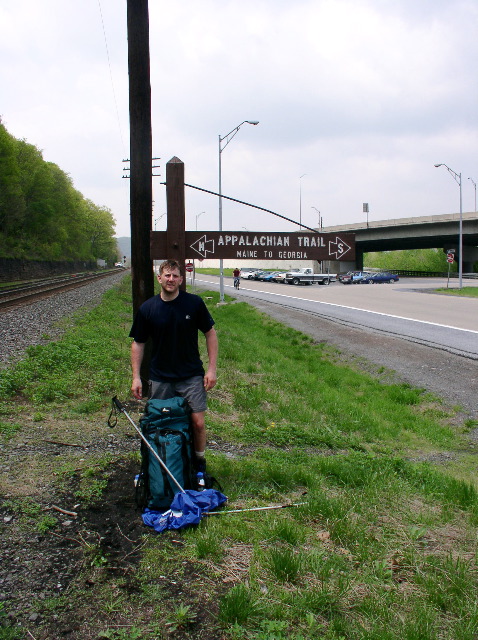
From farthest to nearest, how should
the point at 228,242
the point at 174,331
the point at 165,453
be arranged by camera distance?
the point at 228,242 < the point at 174,331 < the point at 165,453

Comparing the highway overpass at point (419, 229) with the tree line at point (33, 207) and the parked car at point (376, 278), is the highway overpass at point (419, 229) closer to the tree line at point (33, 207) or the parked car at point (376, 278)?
the parked car at point (376, 278)

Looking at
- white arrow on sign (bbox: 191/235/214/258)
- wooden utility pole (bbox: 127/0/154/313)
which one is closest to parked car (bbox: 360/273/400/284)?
wooden utility pole (bbox: 127/0/154/313)

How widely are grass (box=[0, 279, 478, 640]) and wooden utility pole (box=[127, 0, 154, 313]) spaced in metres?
1.85

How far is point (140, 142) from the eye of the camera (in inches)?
255

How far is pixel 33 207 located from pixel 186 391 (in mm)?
71880

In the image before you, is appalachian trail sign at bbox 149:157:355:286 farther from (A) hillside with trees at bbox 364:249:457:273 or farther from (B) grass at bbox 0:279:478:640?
(A) hillside with trees at bbox 364:249:457:273

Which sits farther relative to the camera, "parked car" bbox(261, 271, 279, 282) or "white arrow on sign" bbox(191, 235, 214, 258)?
"parked car" bbox(261, 271, 279, 282)

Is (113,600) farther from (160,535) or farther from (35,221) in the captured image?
(35,221)

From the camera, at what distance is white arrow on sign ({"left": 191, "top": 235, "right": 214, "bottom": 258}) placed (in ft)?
19.4

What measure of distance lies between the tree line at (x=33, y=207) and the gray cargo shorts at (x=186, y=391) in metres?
54.4

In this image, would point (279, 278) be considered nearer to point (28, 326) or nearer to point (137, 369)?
point (28, 326)

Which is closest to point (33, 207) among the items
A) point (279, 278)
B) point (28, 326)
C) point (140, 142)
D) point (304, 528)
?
point (279, 278)

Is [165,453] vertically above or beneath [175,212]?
beneath

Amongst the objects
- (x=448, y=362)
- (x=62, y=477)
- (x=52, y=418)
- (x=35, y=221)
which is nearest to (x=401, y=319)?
(x=448, y=362)
